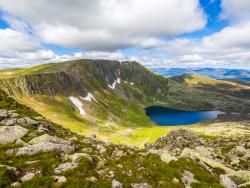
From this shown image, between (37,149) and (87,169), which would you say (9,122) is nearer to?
(37,149)

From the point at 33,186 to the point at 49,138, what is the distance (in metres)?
12.8

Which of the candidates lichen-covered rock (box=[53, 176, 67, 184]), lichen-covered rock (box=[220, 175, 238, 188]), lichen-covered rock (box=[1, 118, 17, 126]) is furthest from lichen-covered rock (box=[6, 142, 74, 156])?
lichen-covered rock (box=[220, 175, 238, 188])

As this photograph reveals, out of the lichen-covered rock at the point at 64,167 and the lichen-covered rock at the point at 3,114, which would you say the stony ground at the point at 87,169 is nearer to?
the lichen-covered rock at the point at 64,167

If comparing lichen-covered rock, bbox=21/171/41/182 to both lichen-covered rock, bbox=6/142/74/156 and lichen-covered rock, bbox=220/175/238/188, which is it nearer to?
lichen-covered rock, bbox=6/142/74/156

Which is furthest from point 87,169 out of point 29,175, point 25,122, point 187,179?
point 25,122

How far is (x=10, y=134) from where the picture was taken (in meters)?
27.4

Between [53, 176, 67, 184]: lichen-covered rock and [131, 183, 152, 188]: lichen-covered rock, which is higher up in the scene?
[53, 176, 67, 184]: lichen-covered rock

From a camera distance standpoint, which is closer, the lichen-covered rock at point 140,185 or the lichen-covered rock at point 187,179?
the lichen-covered rock at point 140,185

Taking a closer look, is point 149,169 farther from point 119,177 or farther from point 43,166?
point 43,166

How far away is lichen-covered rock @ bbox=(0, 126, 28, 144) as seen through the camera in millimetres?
26022

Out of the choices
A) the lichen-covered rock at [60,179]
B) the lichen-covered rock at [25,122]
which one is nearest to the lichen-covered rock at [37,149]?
the lichen-covered rock at [60,179]

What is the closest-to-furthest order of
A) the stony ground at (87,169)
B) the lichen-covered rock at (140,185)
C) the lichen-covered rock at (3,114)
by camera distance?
the stony ground at (87,169)
the lichen-covered rock at (140,185)
the lichen-covered rock at (3,114)

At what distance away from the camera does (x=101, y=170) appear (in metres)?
19.8

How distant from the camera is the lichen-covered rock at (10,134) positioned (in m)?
26.0
